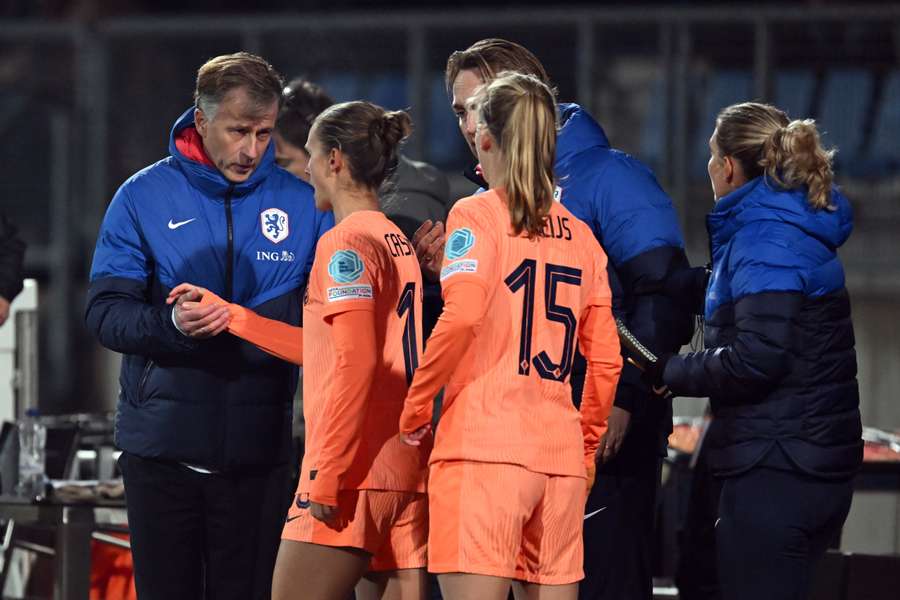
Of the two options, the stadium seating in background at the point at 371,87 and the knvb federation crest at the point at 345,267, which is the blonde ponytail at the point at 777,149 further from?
the stadium seating in background at the point at 371,87

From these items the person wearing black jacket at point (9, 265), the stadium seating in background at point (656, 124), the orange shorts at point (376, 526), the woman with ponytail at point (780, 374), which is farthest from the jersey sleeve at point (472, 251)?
the stadium seating in background at point (656, 124)

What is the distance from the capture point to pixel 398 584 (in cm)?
292

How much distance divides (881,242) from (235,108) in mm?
5861

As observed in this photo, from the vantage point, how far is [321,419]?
2.83m

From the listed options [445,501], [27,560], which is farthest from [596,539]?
[27,560]

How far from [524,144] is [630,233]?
0.65 metres

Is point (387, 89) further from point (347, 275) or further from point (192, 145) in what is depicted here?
point (347, 275)

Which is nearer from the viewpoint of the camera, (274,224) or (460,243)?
(460,243)

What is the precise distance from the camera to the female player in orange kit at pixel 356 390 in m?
2.80

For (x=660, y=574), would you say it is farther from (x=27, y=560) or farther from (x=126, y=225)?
(x=126, y=225)

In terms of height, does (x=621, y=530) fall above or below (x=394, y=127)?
below

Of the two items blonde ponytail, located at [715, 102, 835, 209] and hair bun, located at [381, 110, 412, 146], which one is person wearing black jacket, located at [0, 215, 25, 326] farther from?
blonde ponytail, located at [715, 102, 835, 209]

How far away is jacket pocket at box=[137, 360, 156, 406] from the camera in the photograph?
3113mm

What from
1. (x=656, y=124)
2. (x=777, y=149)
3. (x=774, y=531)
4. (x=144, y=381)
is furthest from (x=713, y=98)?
(x=144, y=381)
